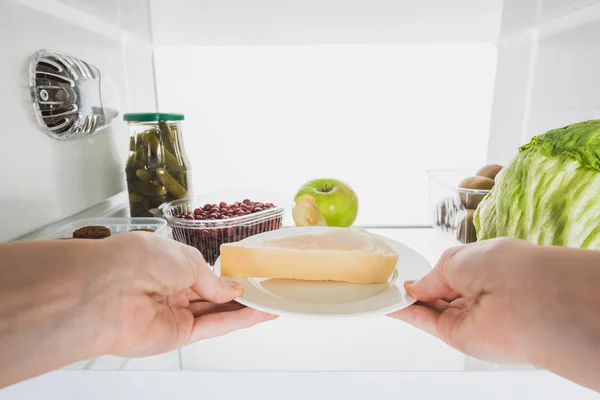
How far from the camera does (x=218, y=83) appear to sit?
99 centimetres

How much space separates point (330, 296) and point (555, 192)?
0.31 meters

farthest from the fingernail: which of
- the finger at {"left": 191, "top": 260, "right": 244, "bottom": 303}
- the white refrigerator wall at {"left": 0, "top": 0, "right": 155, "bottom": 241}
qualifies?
the white refrigerator wall at {"left": 0, "top": 0, "right": 155, "bottom": 241}

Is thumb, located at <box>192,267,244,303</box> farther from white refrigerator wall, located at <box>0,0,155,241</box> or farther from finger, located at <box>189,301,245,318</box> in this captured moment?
white refrigerator wall, located at <box>0,0,155,241</box>

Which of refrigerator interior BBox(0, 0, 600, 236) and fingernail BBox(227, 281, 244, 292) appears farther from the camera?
refrigerator interior BBox(0, 0, 600, 236)

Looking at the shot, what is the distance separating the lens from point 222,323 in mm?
487

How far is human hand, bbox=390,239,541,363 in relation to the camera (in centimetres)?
38

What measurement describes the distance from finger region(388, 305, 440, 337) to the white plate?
0.03m

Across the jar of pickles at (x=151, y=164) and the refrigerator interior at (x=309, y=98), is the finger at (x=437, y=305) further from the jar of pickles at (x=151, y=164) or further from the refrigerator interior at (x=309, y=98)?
the jar of pickles at (x=151, y=164)

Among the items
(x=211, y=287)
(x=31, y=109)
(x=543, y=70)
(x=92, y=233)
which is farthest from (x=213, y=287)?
(x=543, y=70)

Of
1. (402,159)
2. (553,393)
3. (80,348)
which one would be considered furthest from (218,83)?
(553,393)

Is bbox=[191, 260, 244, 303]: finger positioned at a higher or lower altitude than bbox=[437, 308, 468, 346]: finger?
higher

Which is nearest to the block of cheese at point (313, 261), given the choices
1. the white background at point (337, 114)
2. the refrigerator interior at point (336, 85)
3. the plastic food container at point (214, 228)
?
the plastic food container at point (214, 228)

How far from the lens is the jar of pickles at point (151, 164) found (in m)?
0.77

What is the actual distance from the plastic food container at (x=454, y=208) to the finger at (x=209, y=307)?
1.49 ft
